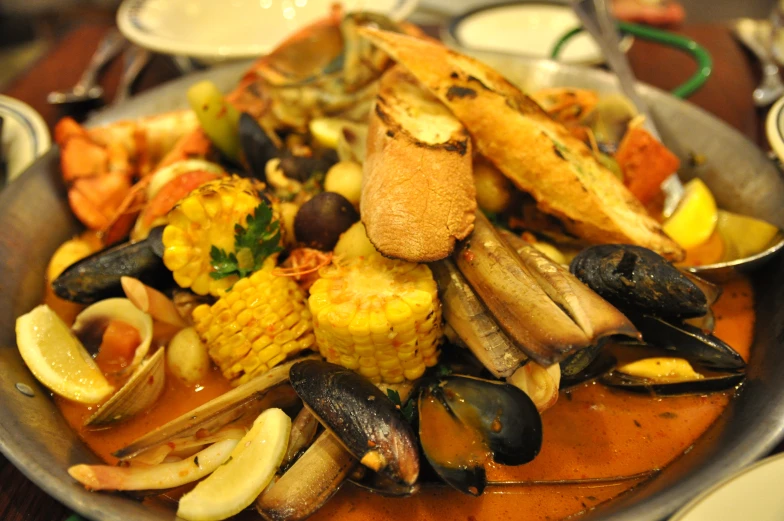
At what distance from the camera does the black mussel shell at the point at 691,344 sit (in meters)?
1.40

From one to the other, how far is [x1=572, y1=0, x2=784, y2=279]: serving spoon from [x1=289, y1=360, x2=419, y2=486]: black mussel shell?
110 centimetres

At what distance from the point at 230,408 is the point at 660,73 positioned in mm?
3192


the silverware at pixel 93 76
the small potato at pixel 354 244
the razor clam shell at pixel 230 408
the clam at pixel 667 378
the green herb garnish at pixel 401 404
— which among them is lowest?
the silverware at pixel 93 76

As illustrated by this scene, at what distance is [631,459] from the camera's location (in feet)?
4.36

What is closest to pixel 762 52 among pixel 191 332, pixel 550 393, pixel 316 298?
pixel 550 393

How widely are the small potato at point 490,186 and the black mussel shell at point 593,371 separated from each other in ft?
1.84

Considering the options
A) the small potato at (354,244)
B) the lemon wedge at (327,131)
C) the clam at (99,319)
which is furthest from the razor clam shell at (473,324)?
the clam at (99,319)

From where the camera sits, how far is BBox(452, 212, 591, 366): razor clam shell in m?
1.07

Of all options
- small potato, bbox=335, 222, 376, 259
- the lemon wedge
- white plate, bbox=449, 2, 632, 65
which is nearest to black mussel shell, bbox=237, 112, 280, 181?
the lemon wedge

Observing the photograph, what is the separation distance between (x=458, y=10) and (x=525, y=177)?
350cm

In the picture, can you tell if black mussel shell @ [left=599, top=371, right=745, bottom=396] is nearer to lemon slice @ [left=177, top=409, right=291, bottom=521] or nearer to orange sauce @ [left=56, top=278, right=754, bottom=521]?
orange sauce @ [left=56, top=278, right=754, bottom=521]

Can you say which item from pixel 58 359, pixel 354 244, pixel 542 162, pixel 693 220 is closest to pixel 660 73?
pixel 693 220

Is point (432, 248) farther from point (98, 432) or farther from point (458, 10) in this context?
point (458, 10)

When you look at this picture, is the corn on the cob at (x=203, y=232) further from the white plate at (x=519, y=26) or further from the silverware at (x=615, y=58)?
the white plate at (x=519, y=26)
